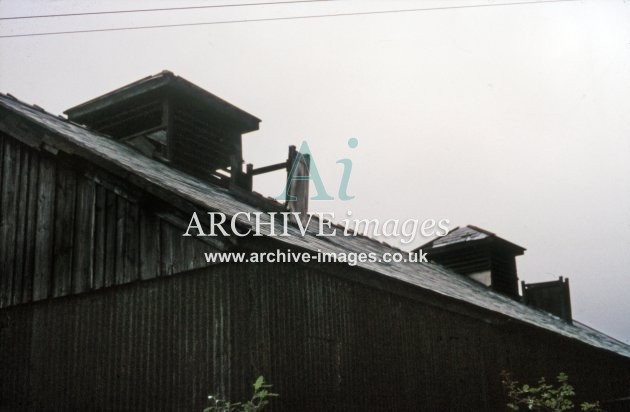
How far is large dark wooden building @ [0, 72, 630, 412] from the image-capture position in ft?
25.2

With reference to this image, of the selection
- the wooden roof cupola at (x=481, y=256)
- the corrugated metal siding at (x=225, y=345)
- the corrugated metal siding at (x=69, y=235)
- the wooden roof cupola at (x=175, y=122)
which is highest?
the wooden roof cupola at (x=175, y=122)

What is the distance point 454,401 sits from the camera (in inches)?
467

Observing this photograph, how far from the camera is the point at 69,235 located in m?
8.96

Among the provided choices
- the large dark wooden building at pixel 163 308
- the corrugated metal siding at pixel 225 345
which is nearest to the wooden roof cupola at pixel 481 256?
the large dark wooden building at pixel 163 308

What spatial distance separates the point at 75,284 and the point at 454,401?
7.17 metres

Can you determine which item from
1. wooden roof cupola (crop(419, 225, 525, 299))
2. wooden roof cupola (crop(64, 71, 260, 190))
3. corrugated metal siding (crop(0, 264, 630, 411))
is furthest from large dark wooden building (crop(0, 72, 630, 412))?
wooden roof cupola (crop(419, 225, 525, 299))

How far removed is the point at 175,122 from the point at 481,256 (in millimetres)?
13050

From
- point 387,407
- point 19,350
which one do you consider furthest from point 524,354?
point 19,350

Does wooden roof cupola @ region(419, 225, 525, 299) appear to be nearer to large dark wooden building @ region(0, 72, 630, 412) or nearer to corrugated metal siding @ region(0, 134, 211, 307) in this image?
large dark wooden building @ region(0, 72, 630, 412)

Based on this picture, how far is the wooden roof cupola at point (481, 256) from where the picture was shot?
72.5 ft

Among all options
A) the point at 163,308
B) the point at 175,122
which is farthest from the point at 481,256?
the point at 163,308

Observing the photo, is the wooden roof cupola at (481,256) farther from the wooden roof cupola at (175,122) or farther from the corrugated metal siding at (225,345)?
the corrugated metal siding at (225,345)

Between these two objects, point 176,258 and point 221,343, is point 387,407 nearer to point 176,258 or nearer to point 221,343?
point 221,343

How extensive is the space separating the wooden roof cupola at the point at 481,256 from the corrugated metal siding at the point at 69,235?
15.9m
